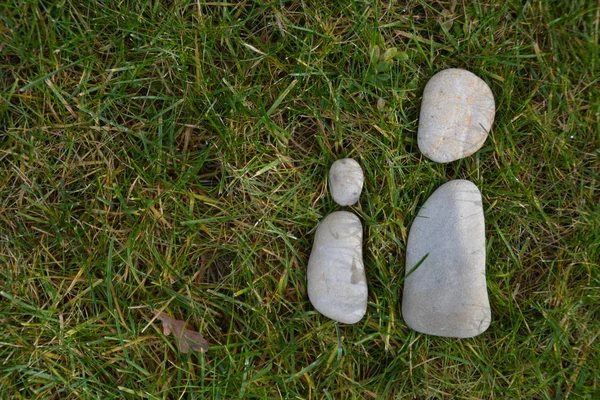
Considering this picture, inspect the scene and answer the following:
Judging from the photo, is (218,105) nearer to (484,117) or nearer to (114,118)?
(114,118)

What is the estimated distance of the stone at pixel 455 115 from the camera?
2084 mm

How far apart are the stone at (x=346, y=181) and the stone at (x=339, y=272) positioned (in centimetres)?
6

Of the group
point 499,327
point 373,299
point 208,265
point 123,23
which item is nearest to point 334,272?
point 373,299

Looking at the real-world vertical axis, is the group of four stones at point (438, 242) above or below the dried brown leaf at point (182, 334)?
above

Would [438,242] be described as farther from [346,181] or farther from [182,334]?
[182,334]

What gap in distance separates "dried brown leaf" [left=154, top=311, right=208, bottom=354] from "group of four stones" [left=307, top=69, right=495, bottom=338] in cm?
45

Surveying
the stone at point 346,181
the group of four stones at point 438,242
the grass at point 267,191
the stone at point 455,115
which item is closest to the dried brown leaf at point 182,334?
the grass at point 267,191

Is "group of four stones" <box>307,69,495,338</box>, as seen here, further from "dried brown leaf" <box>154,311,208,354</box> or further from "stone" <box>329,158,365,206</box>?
"dried brown leaf" <box>154,311,208,354</box>

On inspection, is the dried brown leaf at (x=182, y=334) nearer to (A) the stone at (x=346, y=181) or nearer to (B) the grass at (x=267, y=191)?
(B) the grass at (x=267, y=191)

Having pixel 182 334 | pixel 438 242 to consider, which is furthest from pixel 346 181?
pixel 182 334

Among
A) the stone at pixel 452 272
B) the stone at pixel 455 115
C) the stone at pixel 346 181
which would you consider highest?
the stone at pixel 455 115

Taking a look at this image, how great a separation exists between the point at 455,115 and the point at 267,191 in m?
0.75

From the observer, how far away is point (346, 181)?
2.06 metres

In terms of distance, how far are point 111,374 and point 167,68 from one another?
116cm
